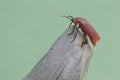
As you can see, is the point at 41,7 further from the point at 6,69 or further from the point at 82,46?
the point at 82,46

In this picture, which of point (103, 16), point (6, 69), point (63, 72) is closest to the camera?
point (63, 72)

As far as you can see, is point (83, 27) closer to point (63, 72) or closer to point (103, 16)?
point (63, 72)

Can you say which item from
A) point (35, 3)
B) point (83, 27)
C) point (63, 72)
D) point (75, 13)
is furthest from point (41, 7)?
point (63, 72)

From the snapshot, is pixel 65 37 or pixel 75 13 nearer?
pixel 65 37


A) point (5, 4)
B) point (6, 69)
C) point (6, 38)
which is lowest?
point (6, 69)

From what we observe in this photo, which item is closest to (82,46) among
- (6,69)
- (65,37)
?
(65,37)

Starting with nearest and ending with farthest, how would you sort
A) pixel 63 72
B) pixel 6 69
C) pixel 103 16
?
pixel 63 72 < pixel 6 69 < pixel 103 16

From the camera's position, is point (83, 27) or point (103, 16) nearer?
point (83, 27)

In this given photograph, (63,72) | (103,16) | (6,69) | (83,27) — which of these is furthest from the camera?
(103,16)

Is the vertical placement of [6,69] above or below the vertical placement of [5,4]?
below
